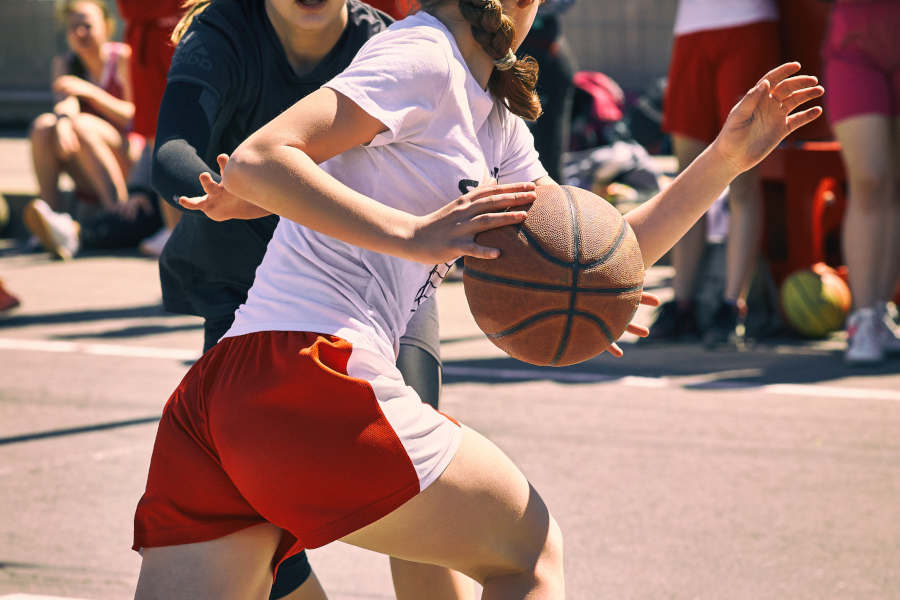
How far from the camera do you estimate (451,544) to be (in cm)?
229

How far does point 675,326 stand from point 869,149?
147cm

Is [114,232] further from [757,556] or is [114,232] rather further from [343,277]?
[343,277]

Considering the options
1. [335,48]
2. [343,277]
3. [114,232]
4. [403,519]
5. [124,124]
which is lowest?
[114,232]

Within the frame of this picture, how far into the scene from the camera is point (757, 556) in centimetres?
412

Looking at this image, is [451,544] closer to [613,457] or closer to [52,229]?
[613,457]

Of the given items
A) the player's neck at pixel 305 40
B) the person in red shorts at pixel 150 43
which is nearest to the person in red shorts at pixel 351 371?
the player's neck at pixel 305 40

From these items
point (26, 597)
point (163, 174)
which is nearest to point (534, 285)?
point (163, 174)

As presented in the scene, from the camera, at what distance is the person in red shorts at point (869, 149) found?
6.58 m

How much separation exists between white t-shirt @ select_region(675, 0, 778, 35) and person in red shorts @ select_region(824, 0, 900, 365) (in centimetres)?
43

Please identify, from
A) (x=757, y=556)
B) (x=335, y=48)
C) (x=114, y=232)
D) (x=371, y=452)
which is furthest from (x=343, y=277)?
(x=114, y=232)

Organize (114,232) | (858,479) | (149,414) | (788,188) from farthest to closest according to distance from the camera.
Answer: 1. (114,232)
2. (788,188)
3. (149,414)
4. (858,479)

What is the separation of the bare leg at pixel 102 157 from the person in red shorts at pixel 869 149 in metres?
6.22

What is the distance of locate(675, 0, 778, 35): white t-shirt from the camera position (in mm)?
7086

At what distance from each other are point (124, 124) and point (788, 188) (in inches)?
234
